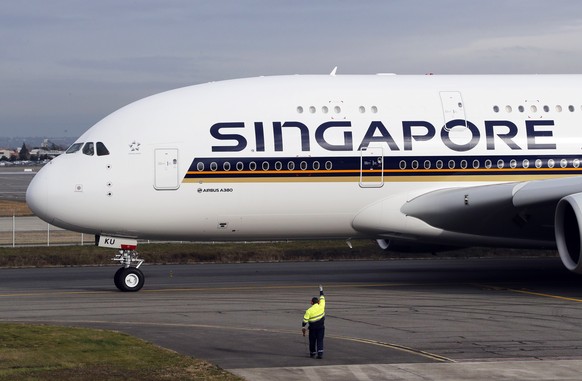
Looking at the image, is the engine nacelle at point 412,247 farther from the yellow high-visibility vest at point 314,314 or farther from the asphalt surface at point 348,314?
the yellow high-visibility vest at point 314,314

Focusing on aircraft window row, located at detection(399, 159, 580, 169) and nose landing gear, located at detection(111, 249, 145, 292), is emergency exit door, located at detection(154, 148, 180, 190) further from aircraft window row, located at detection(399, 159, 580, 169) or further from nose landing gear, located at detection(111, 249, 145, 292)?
aircraft window row, located at detection(399, 159, 580, 169)

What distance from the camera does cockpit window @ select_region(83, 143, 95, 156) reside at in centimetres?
2750

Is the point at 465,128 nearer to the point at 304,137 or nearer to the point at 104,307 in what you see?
the point at 304,137

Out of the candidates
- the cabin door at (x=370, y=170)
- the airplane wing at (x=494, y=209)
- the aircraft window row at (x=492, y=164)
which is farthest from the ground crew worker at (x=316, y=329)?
the aircraft window row at (x=492, y=164)

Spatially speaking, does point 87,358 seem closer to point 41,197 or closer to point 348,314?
point 348,314

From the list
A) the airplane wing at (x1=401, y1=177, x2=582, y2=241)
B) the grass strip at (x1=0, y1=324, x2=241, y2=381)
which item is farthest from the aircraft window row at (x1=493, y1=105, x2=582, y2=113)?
the grass strip at (x1=0, y1=324, x2=241, y2=381)

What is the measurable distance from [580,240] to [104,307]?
36.7 ft

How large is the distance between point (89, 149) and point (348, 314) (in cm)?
858

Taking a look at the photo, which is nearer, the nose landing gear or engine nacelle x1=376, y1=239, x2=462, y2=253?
the nose landing gear

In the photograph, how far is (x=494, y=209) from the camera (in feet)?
89.6

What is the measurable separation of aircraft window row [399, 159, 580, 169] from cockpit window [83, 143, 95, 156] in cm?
795

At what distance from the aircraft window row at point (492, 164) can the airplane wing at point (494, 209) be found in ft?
2.05

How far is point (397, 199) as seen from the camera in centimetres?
2792

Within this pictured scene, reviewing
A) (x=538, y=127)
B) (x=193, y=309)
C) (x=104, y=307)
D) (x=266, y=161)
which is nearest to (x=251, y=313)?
(x=193, y=309)
